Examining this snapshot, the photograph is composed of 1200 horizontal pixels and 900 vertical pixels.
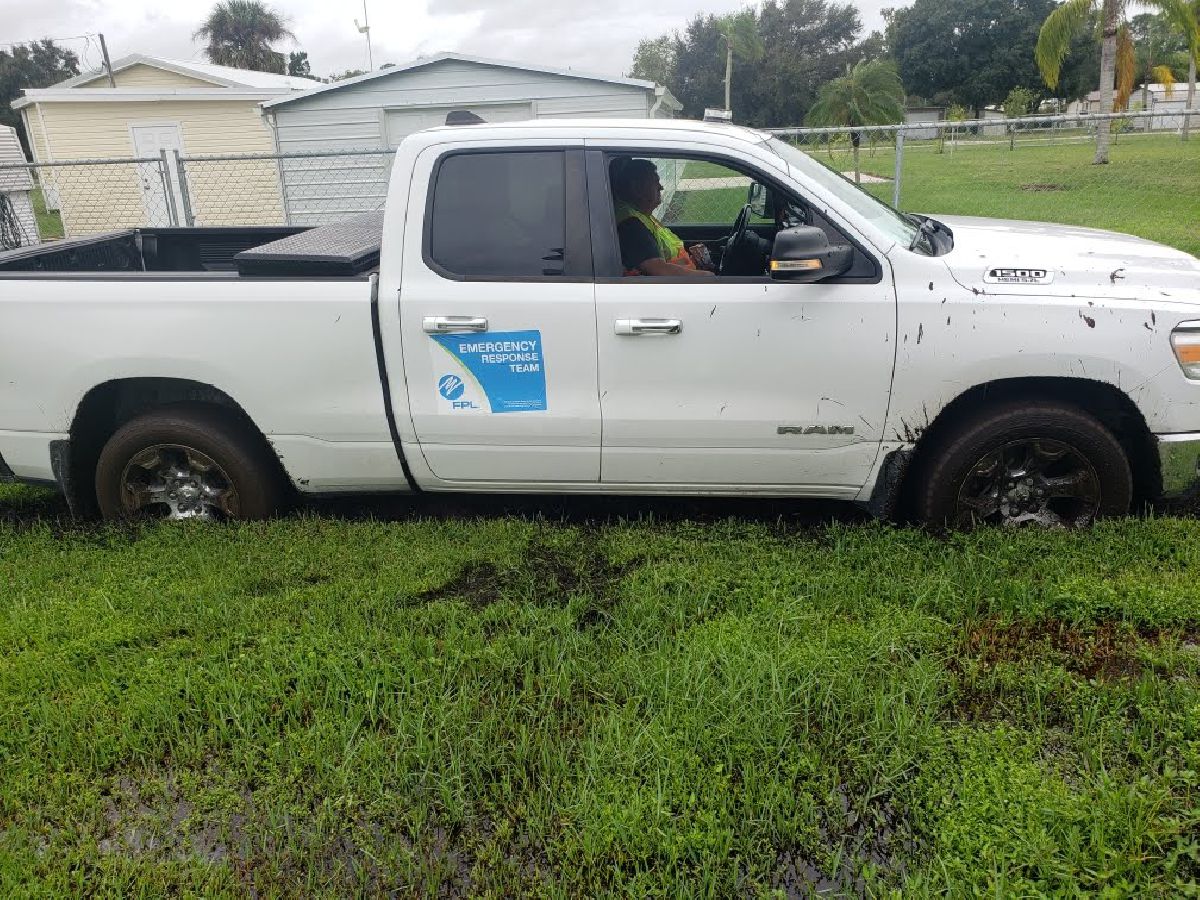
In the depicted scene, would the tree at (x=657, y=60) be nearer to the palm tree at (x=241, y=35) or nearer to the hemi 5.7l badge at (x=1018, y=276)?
the palm tree at (x=241, y=35)

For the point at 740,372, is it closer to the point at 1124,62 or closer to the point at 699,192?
the point at 699,192

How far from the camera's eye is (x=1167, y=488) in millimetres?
3826

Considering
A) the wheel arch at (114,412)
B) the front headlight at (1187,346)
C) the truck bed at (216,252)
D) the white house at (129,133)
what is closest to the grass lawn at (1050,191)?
the truck bed at (216,252)

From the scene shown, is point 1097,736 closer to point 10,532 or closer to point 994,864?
point 994,864

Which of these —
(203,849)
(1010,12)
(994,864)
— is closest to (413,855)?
(203,849)

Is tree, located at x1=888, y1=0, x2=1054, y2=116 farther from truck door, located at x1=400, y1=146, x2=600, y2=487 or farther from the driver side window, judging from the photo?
truck door, located at x1=400, y1=146, x2=600, y2=487

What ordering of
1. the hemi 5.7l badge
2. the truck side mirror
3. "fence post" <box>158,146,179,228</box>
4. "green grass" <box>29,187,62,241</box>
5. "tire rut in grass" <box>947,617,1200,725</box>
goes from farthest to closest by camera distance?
1. "green grass" <box>29,187,62,241</box>
2. "fence post" <box>158,146,179,228</box>
3. the hemi 5.7l badge
4. the truck side mirror
5. "tire rut in grass" <box>947,617,1200,725</box>

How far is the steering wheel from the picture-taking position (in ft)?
14.9

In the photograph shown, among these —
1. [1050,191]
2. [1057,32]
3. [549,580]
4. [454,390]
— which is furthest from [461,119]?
[1057,32]

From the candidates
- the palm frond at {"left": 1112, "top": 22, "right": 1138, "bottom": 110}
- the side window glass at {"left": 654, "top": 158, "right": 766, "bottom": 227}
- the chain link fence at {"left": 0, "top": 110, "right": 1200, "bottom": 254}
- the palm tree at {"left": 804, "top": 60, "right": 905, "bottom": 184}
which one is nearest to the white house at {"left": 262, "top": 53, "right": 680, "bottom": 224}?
the chain link fence at {"left": 0, "top": 110, "right": 1200, "bottom": 254}

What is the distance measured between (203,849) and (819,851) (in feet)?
5.44

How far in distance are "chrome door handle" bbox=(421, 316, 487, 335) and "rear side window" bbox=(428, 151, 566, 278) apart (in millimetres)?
198

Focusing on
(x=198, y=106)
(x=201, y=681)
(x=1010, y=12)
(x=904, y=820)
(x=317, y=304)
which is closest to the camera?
(x=904, y=820)

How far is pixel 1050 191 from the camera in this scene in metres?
16.3
